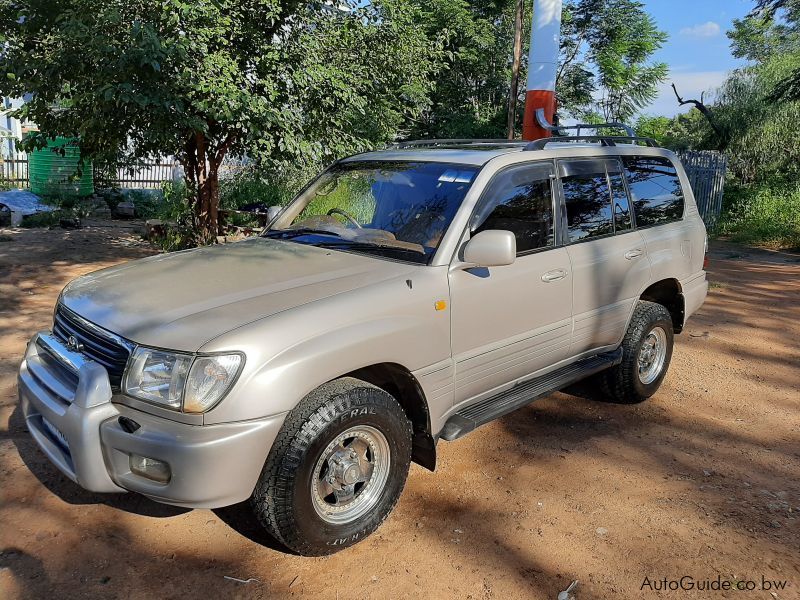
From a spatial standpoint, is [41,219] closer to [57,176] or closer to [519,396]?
[57,176]

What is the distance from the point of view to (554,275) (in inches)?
155

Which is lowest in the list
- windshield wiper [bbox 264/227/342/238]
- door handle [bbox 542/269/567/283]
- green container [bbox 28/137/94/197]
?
door handle [bbox 542/269/567/283]

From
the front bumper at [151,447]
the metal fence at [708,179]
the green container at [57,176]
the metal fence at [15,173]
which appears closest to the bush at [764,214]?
the metal fence at [708,179]

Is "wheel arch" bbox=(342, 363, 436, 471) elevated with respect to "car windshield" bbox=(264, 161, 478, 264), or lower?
lower

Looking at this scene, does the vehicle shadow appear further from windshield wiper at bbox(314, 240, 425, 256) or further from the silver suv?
windshield wiper at bbox(314, 240, 425, 256)

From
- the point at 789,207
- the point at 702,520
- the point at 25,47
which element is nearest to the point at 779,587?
the point at 702,520

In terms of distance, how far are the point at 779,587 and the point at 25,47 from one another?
8800 mm

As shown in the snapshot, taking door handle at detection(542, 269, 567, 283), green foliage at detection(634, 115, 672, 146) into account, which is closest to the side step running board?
door handle at detection(542, 269, 567, 283)

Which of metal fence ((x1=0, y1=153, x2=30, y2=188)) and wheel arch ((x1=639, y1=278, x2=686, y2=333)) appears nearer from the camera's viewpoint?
wheel arch ((x1=639, y1=278, x2=686, y2=333))

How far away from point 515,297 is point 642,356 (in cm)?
184

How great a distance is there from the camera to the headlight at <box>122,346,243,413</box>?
256 cm

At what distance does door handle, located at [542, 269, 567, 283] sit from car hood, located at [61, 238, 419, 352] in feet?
3.18

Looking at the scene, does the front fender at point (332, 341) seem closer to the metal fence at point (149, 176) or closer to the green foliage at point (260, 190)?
the green foliage at point (260, 190)

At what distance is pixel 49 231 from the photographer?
12.1 metres
